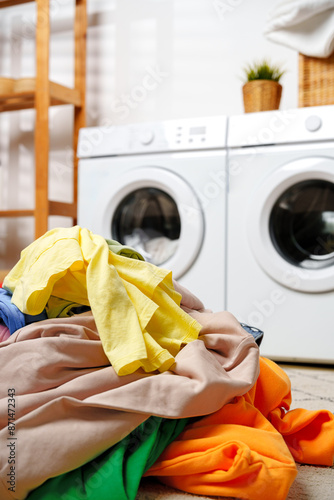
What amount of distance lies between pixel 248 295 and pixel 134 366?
1.04m

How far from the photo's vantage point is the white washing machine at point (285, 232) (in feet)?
5.27

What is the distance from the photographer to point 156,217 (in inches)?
72.9

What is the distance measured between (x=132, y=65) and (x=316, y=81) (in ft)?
3.48

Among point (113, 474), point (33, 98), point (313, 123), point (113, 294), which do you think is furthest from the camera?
point (33, 98)

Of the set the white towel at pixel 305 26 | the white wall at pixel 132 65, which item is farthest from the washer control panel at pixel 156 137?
the white wall at pixel 132 65

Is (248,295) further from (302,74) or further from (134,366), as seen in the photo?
(134,366)

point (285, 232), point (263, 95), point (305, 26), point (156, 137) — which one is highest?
point (305, 26)

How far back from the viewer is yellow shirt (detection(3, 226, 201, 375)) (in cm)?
71

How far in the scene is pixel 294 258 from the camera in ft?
5.43

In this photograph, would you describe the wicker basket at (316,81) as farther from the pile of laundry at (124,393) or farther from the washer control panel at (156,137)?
the pile of laundry at (124,393)

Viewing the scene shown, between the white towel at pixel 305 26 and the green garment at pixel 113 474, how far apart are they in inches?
58.5

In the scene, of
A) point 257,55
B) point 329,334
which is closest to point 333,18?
point 257,55

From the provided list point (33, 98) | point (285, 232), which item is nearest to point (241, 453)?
point (285, 232)

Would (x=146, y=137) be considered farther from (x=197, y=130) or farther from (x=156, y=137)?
(x=197, y=130)
